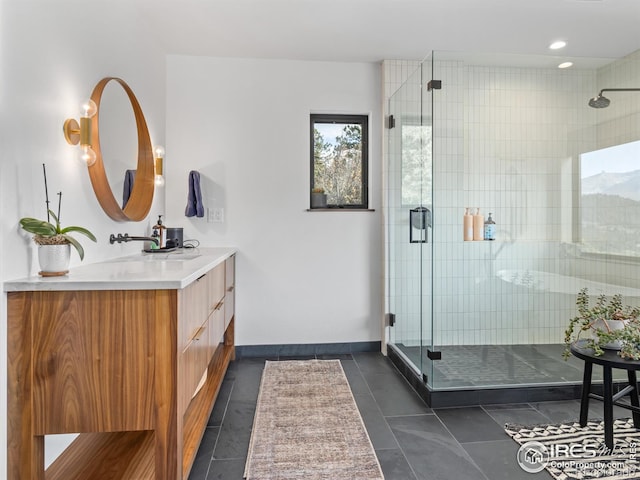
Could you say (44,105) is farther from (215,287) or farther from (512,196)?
(512,196)

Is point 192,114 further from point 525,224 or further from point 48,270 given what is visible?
point 525,224

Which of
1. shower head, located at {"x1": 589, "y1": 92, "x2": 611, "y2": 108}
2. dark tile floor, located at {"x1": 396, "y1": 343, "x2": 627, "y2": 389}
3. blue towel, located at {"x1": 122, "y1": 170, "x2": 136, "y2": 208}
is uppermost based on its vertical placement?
shower head, located at {"x1": 589, "y1": 92, "x2": 611, "y2": 108}

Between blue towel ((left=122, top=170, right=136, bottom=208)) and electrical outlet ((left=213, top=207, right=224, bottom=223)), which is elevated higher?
blue towel ((left=122, top=170, right=136, bottom=208))

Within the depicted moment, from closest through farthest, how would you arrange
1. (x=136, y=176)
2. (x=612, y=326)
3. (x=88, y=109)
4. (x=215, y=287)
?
(x=88, y=109)
(x=612, y=326)
(x=215, y=287)
(x=136, y=176)

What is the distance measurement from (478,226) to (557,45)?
163 cm

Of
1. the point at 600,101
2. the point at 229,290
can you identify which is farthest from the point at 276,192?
the point at 600,101

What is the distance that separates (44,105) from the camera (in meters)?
1.58

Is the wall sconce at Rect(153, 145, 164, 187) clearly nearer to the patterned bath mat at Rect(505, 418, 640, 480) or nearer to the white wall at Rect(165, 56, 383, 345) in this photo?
the white wall at Rect(165, 56, 383, 345)

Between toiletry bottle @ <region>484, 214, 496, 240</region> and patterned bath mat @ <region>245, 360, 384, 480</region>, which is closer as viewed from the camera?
patterned bath mat @ <region>245, 360, 384, 480</region>

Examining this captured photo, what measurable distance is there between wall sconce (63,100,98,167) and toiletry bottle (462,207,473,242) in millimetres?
2259

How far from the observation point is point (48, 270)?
1.43 metres

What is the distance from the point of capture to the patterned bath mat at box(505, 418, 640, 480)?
1641 mm

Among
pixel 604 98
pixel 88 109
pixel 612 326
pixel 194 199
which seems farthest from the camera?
pixel 194 199

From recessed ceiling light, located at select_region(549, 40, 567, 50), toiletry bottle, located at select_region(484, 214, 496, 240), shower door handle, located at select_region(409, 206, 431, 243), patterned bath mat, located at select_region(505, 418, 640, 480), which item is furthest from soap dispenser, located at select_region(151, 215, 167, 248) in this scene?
recessed ceiling light, located at select_region(549, 40, 567, 50)
